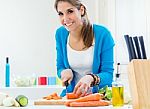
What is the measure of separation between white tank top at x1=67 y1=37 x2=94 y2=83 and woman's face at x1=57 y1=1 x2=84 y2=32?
13cm

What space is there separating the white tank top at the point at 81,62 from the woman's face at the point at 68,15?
0.41 feet

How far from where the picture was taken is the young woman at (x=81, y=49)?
1.30 meters

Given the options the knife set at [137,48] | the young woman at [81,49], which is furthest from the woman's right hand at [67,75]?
Result: the knife set at [137,48]

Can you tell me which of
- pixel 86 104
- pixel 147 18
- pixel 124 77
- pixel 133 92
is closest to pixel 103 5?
pixel 147 18

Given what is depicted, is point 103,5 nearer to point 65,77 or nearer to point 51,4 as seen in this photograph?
point 51,4

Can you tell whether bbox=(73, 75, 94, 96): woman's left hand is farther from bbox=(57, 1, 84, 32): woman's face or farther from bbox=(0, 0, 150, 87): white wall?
bbox=(0, 0, 150, 87): white wall

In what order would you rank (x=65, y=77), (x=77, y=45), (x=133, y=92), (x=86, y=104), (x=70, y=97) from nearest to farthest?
1. (x=133, y=92)
2. (x=86, y=104)
3. (x=70, y=97)
4. (x=65, y=77)
5. (x=77, y=45)

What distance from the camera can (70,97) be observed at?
43.6 inches

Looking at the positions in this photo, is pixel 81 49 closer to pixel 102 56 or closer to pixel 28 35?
pixel 102 56

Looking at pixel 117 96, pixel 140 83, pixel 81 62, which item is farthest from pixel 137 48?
pixel 140 83

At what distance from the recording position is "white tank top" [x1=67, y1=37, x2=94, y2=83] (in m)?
1.35

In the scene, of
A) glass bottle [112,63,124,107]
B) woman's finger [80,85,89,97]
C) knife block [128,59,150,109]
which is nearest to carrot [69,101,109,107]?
glass bottle [112,63,124,107]

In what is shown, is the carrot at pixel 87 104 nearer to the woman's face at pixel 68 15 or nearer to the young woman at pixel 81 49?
the young woman at pixel 81 49

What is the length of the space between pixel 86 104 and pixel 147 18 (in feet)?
6.04
